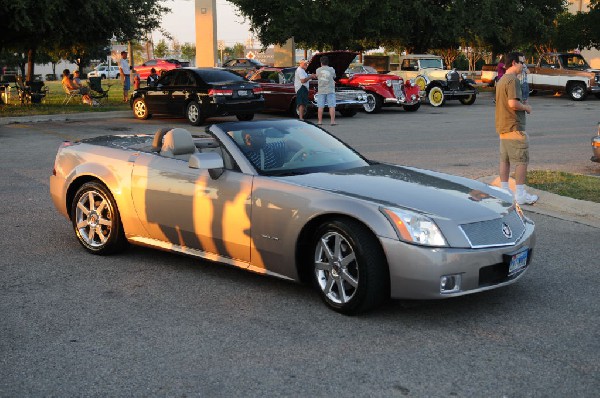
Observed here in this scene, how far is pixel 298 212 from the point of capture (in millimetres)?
5629

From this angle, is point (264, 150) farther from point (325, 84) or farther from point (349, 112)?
point (349, 112)

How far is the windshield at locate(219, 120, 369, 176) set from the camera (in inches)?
247

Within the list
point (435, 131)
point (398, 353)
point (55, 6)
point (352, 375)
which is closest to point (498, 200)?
point (398, 353)

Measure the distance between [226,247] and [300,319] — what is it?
1047 millimetres

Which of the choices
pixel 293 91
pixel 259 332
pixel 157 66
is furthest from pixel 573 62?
pixel 259 332

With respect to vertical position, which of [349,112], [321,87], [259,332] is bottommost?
[259,332]

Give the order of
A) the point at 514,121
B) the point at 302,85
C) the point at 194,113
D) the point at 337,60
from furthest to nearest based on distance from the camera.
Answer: the point at 337,60
the point at 302,85
the point at 194,113
the point at 514,121

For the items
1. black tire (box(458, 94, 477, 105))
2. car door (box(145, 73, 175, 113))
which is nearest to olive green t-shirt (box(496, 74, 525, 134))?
car door (box(145, 73, 175, 113))

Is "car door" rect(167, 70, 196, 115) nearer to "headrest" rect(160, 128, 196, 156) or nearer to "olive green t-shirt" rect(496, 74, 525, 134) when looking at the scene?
"olive green t-shirt" rect(496, 74, 525, 134)

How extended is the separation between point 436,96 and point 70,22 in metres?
13.8

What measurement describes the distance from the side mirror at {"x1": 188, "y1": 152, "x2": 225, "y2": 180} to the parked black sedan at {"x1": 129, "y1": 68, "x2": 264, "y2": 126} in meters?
15.4

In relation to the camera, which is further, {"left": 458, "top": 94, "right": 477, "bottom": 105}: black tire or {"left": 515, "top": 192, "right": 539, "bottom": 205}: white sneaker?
{"left": 458, "top": 94, "right": 477, "bottom": 105}: black tire

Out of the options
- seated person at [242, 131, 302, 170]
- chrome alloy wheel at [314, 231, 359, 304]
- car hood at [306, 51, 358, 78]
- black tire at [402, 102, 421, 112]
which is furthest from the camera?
black tire at [402, 102, 421, 112]

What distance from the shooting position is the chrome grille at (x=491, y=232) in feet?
17.2
